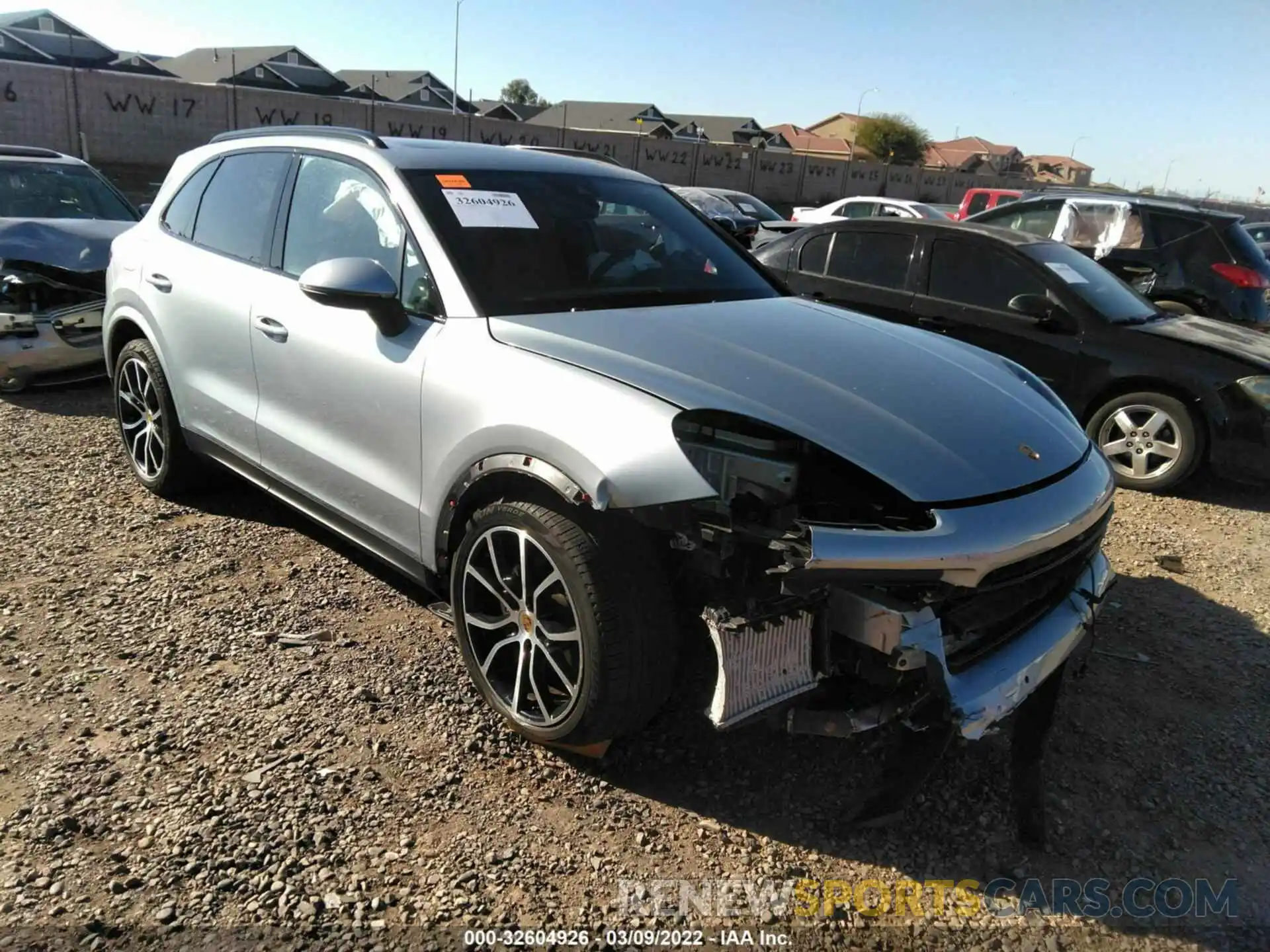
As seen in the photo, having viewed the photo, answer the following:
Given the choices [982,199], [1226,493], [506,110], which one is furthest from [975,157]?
[1226,493]

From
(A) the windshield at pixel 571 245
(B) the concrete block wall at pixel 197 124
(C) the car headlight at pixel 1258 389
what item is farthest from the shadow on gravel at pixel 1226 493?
(B) the concrete block wall at pixel 197 124

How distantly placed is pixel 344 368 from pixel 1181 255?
27.7 feet

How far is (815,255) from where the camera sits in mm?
6941

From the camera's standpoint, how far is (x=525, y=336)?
2725 mm

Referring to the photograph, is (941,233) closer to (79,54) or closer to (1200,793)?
(1200,793)

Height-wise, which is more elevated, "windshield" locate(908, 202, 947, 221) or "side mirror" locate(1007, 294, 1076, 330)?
"windshield" locate(908, 202, 947, 221)

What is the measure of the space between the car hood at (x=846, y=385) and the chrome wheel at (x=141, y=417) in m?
2.62

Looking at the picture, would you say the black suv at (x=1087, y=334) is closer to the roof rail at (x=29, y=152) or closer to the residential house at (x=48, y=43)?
the roof rail at (x=29, y=152)

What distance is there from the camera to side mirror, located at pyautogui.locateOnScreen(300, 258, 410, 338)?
2.83 metres

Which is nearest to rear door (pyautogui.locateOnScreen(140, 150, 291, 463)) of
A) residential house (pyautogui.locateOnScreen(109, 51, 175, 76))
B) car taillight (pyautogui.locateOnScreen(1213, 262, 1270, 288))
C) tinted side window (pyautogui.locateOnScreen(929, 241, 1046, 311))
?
tinted side window (pyautogui.locateOnScreen(929, 241, 1046, 311))

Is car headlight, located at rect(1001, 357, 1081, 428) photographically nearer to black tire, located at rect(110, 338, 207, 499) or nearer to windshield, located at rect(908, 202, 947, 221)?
black tire, located at rect(110, 338, 207, 499)

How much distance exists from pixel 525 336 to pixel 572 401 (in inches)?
15.2

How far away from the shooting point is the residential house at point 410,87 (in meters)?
53.4

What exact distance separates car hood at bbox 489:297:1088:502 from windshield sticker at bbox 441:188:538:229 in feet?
1.58
